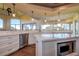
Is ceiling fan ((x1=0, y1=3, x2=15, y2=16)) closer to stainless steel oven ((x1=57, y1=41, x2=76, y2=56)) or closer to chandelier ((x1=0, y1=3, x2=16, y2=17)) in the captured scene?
chandelier ((x1=0, y1=3, x2=16, y2=17))

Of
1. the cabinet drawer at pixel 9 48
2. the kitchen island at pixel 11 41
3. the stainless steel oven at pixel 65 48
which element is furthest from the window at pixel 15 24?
A: the stainless steel oven at pixel 65 48

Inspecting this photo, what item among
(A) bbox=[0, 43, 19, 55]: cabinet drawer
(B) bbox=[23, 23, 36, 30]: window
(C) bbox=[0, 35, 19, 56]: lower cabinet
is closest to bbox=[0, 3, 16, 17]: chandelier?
(B) bbox=[23, 23, 36, 30]: window

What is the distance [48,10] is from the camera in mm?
2041

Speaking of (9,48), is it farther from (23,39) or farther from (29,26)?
(29,26)

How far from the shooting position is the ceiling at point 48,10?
6.43 ft

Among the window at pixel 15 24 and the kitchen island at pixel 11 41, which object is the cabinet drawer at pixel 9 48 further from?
the window at pixel 15 24

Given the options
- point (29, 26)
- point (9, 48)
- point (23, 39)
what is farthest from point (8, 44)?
point (29, 26)

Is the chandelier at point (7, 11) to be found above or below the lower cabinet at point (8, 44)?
above

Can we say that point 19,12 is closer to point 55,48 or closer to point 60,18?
point 60,18

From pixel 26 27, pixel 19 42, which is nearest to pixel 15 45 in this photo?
pixel 19 42

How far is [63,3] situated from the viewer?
193 cm

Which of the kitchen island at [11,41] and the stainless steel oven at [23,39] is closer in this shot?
the kitchen island at [11,41]

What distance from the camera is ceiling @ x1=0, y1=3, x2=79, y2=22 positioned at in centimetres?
196

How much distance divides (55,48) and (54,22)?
0.49 m
